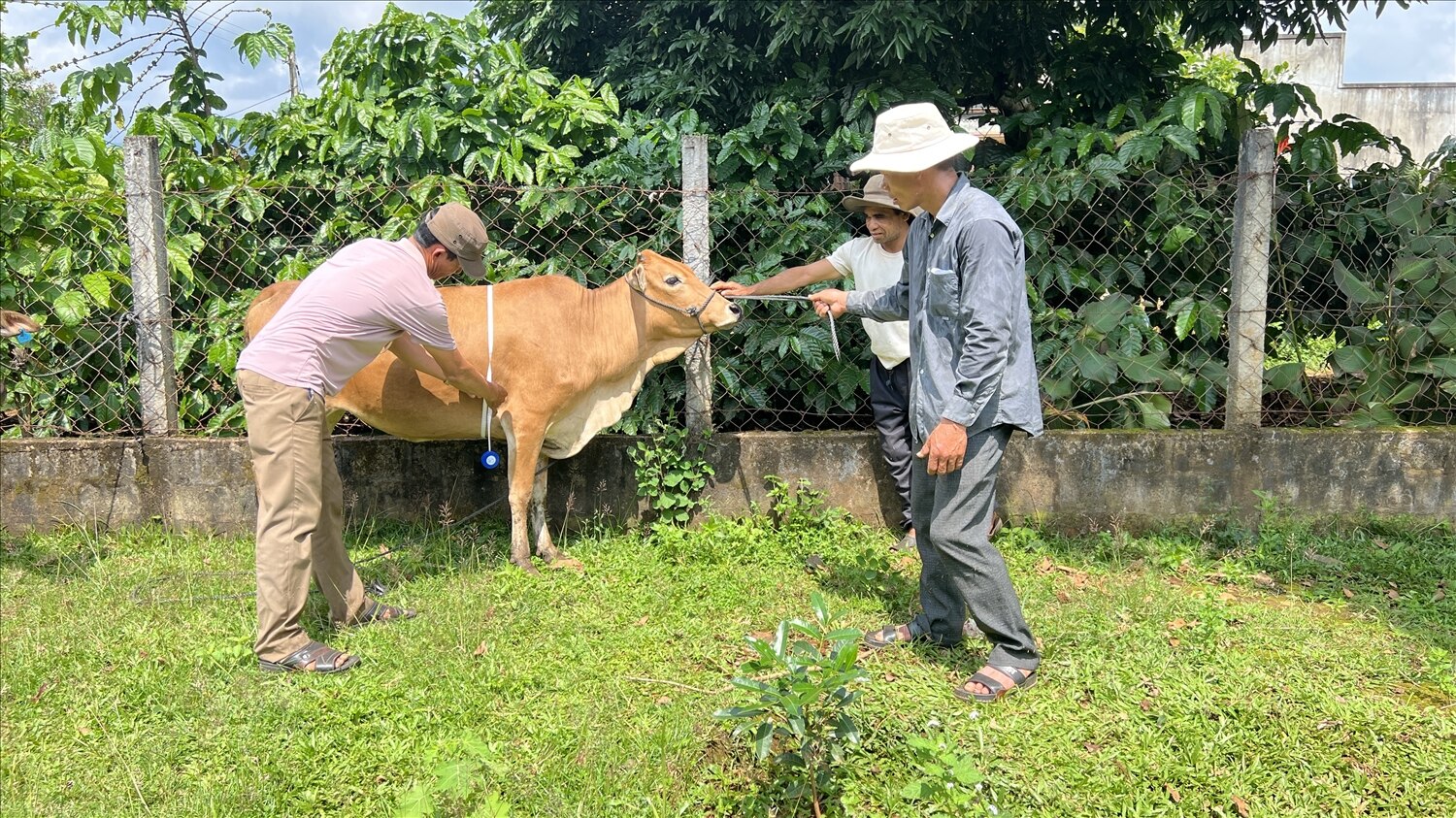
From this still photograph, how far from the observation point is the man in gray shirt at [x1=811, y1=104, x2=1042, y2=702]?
3400 mm

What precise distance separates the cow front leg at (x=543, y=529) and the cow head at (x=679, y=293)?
1016mm

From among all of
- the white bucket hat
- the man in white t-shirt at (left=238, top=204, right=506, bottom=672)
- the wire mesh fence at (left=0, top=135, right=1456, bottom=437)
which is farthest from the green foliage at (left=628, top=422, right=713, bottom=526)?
the white bucket hat

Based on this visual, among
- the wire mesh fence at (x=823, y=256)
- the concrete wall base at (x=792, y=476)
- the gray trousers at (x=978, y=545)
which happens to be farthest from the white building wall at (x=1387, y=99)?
the gray trousers at (x=978, y=545)

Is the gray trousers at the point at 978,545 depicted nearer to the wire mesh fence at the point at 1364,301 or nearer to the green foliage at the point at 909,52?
the wire mesh fence at the point at 1364,301

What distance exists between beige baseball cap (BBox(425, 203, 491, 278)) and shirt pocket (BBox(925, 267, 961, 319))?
5.89 ft

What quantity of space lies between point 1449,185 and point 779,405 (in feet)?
12.6

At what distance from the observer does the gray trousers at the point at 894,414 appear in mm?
5036

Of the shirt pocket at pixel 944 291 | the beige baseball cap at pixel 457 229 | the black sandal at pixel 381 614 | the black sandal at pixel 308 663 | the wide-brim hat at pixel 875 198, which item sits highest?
the wide-brim hat at pixel 875 198

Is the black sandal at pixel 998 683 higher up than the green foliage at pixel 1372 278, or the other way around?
the green foliage at pixel 1372 278

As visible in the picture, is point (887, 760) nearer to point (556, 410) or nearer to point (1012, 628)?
point (1012, 628)

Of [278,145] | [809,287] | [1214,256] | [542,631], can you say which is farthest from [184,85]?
[1214,256]

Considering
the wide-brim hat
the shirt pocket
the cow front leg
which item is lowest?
the cow front leg

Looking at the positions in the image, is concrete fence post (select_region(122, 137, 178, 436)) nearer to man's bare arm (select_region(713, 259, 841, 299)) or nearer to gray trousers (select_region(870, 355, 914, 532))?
man's bare arm (select_region(713, 259, 841, 299))

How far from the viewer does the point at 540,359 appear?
4.80 m
